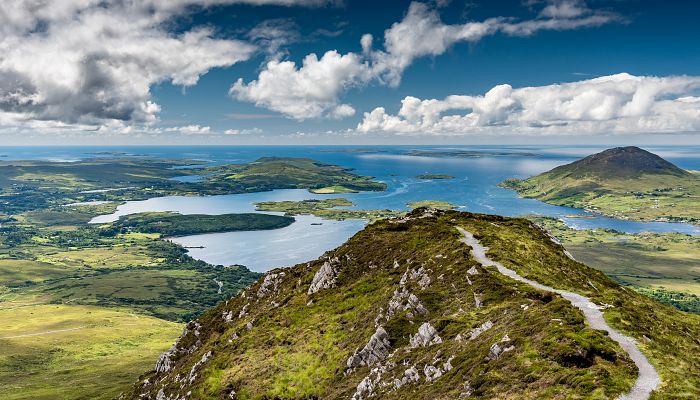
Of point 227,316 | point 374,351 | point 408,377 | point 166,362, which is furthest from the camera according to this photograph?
point 227,316

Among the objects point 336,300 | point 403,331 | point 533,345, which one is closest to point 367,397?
point 403,331

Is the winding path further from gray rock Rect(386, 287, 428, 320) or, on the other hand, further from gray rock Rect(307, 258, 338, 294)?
gray rock Rect(307, 258, 338, 294)

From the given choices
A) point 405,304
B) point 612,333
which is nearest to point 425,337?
point 405,304

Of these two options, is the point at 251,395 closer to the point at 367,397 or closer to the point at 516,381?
the point at 367,397

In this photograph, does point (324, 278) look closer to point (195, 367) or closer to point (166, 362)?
point (195, 367)

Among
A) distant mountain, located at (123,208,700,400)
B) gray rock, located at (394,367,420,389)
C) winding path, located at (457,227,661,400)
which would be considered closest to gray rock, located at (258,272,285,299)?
distant mountain, located at (123,208,700,400)

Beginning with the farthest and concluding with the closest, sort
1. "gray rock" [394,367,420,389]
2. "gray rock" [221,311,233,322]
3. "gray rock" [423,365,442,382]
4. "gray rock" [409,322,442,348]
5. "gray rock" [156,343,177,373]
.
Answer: "gray rock" [221,311,233,322], "gray rock" [156,343,177,373], "gray rock" [409,322,442,348], "gray rock" [394,367,420,389], "gray rock" [423,365,442,382]

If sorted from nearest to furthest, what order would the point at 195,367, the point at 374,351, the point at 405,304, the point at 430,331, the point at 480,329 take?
the point at 480,329 < the point at 430,331 < the point at 374,351 < the point at 405,304 < the point at 195,367
